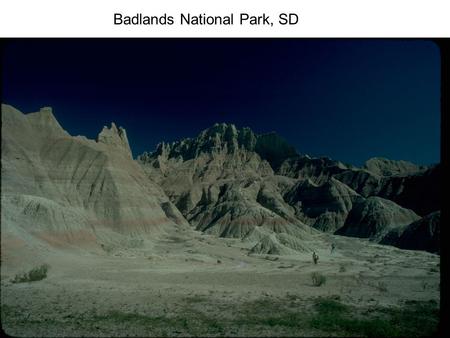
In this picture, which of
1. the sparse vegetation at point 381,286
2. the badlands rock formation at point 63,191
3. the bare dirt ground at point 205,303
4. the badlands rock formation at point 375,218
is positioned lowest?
the badlands rock formation at point 375,218

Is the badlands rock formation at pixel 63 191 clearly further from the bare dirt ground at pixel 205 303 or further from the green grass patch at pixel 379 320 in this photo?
the green grass patch at pixel 379 320

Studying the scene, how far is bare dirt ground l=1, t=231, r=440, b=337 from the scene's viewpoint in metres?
8.94

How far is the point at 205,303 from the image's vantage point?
11.9 meters

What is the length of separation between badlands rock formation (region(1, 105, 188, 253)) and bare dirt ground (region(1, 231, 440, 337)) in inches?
149

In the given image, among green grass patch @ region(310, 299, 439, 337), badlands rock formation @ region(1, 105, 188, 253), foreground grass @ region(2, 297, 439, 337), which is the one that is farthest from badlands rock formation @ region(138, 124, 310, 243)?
foreground grass @ region(2, 297, 439, 337)

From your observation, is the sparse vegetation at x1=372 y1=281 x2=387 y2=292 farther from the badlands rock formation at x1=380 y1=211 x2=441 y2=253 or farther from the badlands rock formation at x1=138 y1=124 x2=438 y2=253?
the badlands rock formation at x1=380 y1=211 x2=441 y2=253

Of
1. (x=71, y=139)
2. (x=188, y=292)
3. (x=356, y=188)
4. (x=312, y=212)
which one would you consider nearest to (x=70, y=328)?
(x=188, y=292)

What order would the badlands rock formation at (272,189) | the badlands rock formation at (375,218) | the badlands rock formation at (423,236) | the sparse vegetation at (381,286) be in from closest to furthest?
the sparse vegetation at (381,286)
the badlands rock formation at (423,236)
the badlands rock formation at (272,189)
the badlands rock formation at (375,218)

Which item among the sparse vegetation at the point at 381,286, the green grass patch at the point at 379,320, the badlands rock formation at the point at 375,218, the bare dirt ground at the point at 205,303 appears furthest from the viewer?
the badlands rock formation at the point at 375,218

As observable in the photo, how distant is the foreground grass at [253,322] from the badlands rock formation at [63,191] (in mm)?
8869

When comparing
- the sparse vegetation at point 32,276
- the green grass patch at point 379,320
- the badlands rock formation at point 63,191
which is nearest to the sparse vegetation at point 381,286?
the green grass patch at point 379,320

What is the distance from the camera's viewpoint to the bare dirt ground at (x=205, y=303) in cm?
894

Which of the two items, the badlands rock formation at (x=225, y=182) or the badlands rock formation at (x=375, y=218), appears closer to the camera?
the badlands rock formation at (x=225, y=182)

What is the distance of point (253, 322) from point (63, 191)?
90.8 feet
